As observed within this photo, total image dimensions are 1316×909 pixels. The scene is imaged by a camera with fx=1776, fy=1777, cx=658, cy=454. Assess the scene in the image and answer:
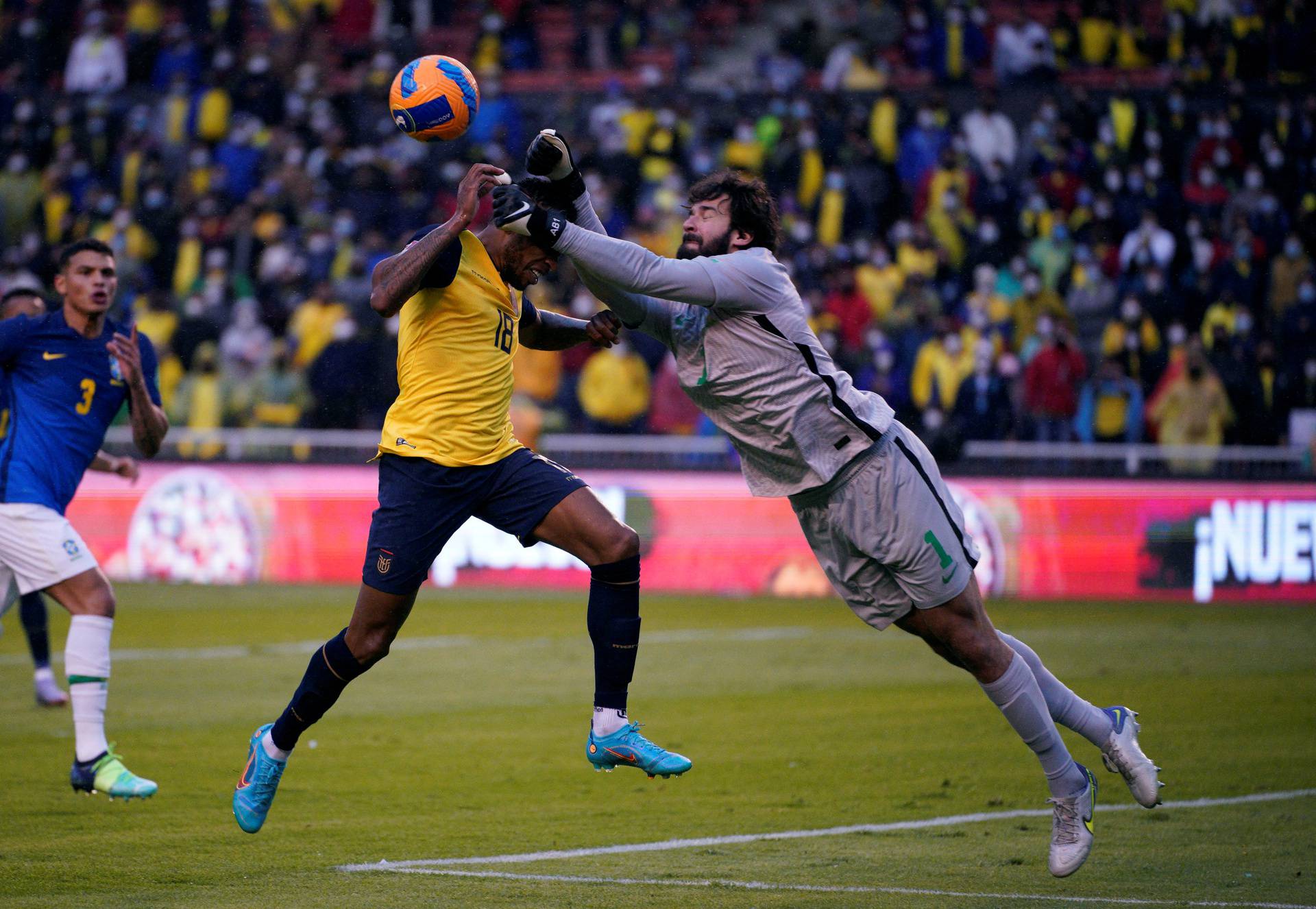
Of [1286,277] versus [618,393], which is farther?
[1286,277]

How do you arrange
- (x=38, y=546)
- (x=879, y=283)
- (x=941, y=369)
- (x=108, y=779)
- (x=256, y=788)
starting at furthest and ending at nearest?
1. (x=879, y=283)
2. (x=941, y=369)
3. (x=38, y=546)
4. (x=108, y=779)
5. (x=256, y=788)

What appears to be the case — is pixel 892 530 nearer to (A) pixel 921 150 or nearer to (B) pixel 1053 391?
(B) pixel 1053 391

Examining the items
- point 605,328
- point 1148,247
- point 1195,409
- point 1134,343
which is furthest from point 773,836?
point 1148,247

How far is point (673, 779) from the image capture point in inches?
364

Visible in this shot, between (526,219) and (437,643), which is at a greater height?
(526,219)

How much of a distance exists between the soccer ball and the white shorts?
2.80 m

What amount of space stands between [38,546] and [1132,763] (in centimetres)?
496

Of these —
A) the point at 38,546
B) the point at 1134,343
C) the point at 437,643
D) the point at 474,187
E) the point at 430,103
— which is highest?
the point at 430,103

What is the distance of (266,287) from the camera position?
22500mm

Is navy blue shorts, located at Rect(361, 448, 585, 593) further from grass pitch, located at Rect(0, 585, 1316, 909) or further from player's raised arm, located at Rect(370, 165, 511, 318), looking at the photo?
grass pitch, located at Rect(0, 585, 1316, 909)

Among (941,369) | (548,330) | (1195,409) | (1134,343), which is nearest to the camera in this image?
(548,330)

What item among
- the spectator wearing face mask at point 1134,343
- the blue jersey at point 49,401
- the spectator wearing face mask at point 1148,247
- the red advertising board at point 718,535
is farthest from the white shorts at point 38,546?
the spectator wearing face mask at point 1148,247

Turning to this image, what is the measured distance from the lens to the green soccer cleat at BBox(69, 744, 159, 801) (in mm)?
7980

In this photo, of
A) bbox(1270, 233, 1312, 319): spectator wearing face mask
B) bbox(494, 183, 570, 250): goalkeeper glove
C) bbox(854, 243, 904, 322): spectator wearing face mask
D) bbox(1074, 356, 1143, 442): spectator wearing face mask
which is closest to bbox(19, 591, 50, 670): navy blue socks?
bbox(494, 183, 570, 250): goalkeeper glove
